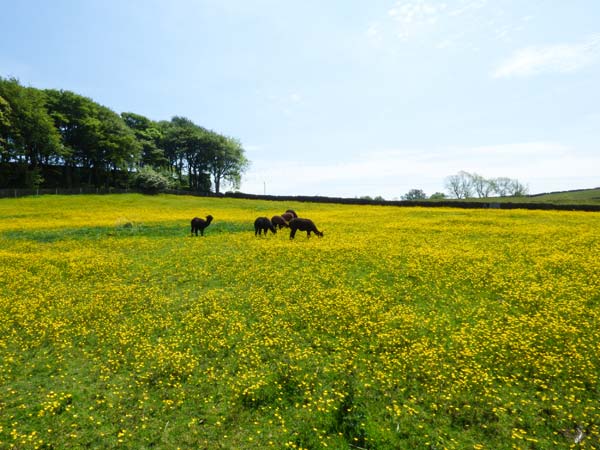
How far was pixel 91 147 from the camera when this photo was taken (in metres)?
→ 79.9

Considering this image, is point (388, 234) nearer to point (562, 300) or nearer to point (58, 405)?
point (562, 300)

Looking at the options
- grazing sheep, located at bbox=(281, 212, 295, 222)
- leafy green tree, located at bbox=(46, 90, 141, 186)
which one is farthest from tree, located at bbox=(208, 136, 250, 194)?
grazing sheep, located at bbox=(281, 212, 295, 222)

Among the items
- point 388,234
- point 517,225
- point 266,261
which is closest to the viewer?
point 266,261

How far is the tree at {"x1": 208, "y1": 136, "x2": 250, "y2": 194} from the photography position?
104 metres

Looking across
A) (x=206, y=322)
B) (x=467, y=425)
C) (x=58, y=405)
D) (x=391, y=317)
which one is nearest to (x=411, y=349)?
(x=391, y=317)

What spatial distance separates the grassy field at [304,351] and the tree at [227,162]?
8814cm

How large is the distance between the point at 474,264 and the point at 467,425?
12651mm

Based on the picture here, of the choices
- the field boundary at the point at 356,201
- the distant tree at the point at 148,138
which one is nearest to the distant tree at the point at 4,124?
the field boundary at the point at 356,201

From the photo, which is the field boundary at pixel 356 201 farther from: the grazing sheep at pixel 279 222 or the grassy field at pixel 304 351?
the grazing sheep at pixel 279 222

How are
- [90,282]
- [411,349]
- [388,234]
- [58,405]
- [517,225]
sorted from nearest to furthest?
[58,405], [411,349], [90,282], [388,234], [517,225]

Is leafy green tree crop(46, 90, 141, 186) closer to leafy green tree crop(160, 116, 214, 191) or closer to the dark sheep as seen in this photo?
leafy green tree crop(160, 116, 214, 191)

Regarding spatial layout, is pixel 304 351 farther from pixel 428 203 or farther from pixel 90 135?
pixel 90 135

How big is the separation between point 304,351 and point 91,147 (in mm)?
90701

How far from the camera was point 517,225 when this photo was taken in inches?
1243
